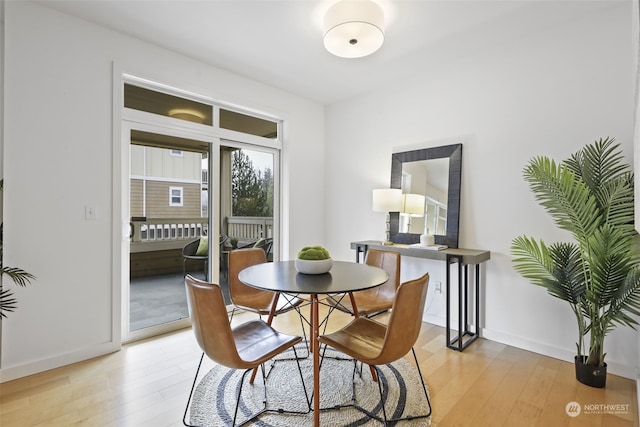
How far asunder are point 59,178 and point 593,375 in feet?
13.2

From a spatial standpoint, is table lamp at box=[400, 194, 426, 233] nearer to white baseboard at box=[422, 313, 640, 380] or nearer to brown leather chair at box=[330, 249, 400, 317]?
brown leather chair at box=[330, 249, 400, 317]

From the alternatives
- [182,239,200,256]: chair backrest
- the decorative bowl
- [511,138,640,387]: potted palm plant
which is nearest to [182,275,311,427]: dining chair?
the decorative bowl

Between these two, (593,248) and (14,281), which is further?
(14,281)

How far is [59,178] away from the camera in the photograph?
7.88 feet

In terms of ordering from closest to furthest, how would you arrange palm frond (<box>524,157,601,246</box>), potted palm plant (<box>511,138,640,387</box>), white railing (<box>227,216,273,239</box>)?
1. potted palm plant (<box>511,138,640,387</box>)
2. palm frond (<box>524,157,601,246</box>)
3. white railing (<box>227,216,273,239</box>)

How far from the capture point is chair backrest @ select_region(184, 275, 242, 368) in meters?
1.47

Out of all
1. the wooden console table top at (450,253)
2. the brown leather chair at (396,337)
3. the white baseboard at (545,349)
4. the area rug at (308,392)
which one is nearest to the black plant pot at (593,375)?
the white baseboard at (545,349)

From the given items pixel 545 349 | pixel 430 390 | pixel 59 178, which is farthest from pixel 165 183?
pixel 545 349

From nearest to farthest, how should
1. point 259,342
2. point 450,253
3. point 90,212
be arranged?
point 259,342, point 90,212, point 450,253

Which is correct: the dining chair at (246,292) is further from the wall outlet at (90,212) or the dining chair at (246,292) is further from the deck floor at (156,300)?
the wall outlet at (90,212)

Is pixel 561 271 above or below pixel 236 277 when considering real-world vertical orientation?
above

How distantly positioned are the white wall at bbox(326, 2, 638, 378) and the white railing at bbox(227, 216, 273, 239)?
162 centimetres

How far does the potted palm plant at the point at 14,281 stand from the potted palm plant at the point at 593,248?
3439 mm

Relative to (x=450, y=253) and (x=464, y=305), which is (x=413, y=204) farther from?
(x=464, y=305)
